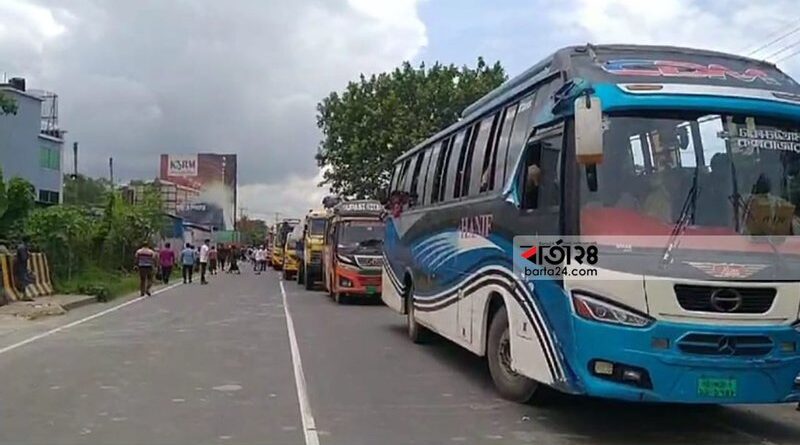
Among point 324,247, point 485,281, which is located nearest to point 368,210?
point 324,247

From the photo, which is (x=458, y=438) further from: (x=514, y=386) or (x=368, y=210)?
(x=368, y=210)

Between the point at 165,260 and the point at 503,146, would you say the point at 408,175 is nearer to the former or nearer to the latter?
the point at 503,146

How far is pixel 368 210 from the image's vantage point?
25.5m

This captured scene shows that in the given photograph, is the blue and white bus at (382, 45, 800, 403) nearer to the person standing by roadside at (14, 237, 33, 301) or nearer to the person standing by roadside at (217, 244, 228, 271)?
the person standing by roadside at (14, 237, 33, 301)

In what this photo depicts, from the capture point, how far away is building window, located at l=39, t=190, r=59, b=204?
53.3 m

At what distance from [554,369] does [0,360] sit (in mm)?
8551

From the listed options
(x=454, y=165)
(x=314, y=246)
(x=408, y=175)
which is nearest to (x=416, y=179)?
(x=408, y=175)

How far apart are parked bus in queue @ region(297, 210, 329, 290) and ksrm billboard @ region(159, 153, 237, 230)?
149ft

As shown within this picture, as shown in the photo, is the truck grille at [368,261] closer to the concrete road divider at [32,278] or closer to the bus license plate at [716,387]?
the concrete road divider at [32,278]

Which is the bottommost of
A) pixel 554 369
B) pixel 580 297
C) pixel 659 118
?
pixel 554 369

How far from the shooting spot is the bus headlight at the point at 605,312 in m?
7.18

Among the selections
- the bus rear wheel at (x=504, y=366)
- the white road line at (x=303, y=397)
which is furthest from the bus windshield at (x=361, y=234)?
the bus rear wheel at (x=504, y=366)

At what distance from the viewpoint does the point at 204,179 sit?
78.6m

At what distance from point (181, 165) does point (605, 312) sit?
246 feet
